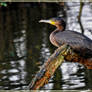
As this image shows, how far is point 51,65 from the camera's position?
18.9 feet

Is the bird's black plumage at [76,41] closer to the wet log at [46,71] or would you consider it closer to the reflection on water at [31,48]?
the wet log at [46,71]

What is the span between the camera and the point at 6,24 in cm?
1856

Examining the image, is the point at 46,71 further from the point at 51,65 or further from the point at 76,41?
the point at 76,41

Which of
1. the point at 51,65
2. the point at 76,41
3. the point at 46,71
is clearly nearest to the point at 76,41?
the point at 76,41

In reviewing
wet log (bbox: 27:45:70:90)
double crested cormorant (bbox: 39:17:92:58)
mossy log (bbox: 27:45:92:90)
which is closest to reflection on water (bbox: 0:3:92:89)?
double crested cormorant (bbox: 39:17:92:58)

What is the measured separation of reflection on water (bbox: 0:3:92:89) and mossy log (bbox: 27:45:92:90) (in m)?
2.60

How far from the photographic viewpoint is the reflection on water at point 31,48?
902 centimetres

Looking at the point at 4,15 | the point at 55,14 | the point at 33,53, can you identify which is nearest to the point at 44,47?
the point at 33,53

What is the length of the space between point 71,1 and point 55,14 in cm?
363

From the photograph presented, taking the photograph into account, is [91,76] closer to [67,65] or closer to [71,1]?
[67,65]

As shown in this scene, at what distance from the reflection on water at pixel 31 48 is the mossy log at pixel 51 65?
8.53 feet

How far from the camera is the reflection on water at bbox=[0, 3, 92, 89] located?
355 inches

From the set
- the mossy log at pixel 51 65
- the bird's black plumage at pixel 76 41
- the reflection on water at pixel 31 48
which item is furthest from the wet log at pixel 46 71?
the reflection on water at pixel 31 48

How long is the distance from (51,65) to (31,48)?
694 centimetres
